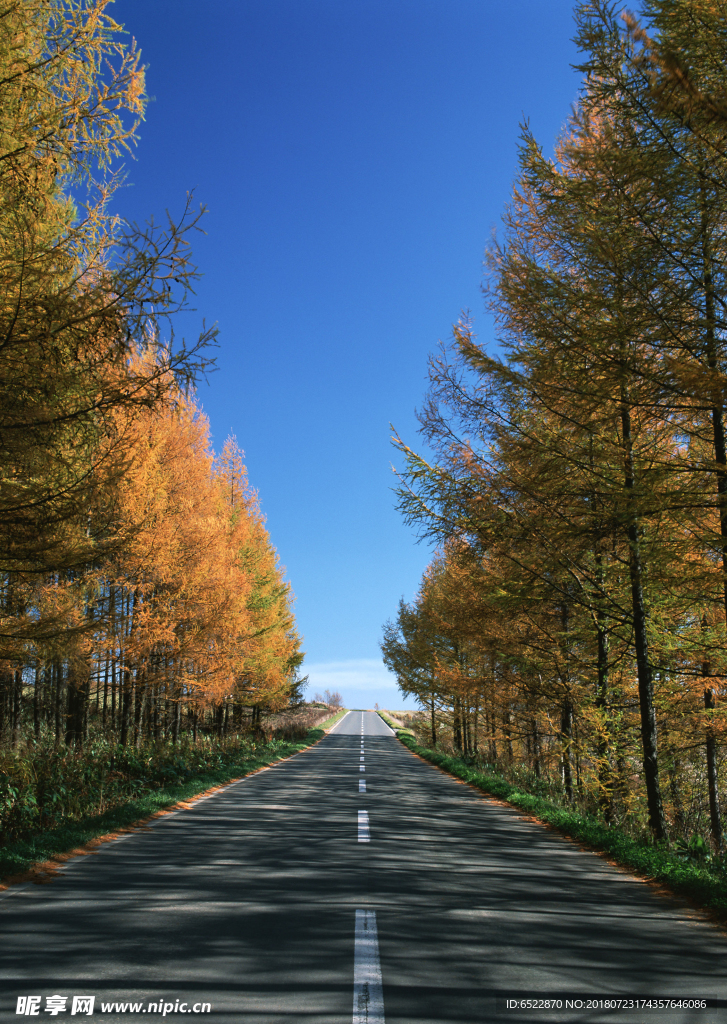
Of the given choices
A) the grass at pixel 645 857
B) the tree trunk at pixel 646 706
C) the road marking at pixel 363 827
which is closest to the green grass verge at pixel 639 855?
the grass at pixel 645 857

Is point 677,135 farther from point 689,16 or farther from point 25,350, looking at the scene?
point 25,350

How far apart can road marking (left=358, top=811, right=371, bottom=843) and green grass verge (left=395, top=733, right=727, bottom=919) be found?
285cm

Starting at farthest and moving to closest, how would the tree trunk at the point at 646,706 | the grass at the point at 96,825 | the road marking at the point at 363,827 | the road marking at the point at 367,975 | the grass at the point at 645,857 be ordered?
the tree trunk at the point at 646,706
the road marking at the point at 363,827
the grass at the point at 96,825
the grass at the point at 645,857
the road marking at the point at 367,975

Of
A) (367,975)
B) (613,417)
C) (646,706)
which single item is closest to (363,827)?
A: (646,706)

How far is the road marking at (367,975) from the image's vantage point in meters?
3.15

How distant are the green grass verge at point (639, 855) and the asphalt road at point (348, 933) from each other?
31 centimetres

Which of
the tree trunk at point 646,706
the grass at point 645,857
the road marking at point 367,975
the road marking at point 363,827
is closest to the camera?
the road marking at point 367,975

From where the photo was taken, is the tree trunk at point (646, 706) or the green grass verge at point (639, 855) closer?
the green grass verge at point (639, 855)

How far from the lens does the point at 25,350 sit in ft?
18.6

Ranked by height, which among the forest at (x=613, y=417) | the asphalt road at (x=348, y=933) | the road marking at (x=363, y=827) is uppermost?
the forest at (x=613, y=417)

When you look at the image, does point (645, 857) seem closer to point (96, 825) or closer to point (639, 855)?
point (639, 855)

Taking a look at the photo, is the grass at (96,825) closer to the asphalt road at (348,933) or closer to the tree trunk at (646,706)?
the asphalt road at (348,933)

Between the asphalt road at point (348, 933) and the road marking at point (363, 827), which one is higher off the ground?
the asphalt road at point (348, 933)

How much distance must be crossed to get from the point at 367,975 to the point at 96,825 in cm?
577
